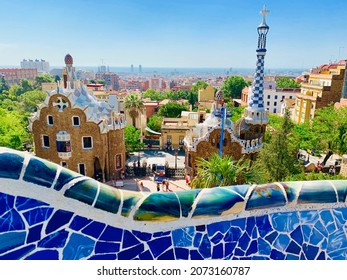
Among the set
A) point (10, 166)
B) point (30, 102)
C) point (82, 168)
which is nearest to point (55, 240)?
point (10, 166)

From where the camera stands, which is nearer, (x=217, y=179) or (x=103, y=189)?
(x=103, y=189)

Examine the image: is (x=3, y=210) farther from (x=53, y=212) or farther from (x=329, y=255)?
(x=329, y=255)

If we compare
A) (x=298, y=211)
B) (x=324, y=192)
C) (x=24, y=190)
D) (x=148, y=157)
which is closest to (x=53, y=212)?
(x=24, y=190)

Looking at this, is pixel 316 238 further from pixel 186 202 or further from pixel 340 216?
pixel 186 202

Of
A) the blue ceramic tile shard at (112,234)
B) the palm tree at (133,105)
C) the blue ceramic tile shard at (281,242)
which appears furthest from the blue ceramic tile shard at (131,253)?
the palm tree at (133,105)

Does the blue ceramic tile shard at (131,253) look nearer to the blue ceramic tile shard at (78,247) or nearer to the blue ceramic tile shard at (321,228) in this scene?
the blue ceramic tile shard at (78,247)

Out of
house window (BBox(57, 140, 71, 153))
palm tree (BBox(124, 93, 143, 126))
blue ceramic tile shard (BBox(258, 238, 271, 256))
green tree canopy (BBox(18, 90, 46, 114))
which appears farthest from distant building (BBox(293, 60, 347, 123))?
green tree canopy (BBox(18, 90, 46, 114))

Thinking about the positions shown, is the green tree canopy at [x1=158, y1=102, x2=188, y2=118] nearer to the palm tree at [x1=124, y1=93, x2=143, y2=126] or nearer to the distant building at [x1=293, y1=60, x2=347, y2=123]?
the palm tree at [x1=124, y1=93, x2=143, y2=126]
